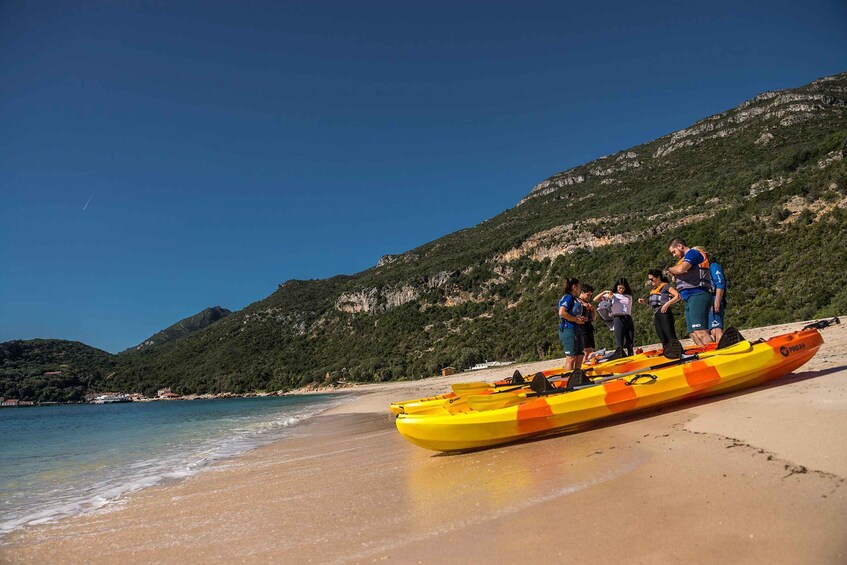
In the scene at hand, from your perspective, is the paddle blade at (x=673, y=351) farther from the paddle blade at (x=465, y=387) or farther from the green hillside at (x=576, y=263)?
the green hillside at (x=576, y=263)

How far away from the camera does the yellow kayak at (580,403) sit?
4.64 meters

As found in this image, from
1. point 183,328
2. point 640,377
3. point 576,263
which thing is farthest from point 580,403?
point 183,328

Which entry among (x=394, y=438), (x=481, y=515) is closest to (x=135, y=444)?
(x=394, y=438)

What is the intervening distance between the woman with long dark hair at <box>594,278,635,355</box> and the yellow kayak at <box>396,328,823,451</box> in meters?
2.99

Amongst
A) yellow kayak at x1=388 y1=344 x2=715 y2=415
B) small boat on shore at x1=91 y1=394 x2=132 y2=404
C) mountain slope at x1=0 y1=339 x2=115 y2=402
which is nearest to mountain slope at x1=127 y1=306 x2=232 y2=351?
mountain slope at x1=0 y1=339 x2=115 y2=402

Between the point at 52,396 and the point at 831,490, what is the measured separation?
313ft

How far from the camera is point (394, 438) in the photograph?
7273 millimetres

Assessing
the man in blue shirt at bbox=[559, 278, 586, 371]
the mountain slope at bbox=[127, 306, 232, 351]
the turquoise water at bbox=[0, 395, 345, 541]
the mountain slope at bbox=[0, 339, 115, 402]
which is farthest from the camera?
the mountain slope at bbox=[127, 306, 232, 351]

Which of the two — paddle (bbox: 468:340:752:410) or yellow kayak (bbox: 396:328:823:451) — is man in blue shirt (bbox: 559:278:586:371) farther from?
yellow kayak (bbox: 396:328:823:451)

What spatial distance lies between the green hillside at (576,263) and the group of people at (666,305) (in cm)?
1310

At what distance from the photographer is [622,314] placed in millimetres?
8477

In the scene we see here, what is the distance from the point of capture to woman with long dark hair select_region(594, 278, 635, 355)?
8344 millimetres

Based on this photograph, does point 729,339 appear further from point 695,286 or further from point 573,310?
point 573,310

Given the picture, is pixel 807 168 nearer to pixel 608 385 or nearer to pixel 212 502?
pixel 608 385
